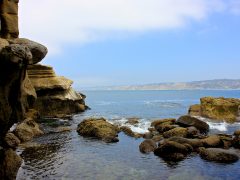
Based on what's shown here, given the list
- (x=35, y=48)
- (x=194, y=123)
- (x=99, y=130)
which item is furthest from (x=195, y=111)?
(x=35, y=48)

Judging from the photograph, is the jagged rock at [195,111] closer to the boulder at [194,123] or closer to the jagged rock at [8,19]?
the boulder at [194,123]

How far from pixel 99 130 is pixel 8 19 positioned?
1860 cm

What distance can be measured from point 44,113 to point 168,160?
4171 centimetres

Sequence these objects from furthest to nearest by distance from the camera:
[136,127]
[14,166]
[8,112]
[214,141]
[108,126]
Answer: [136,127] → [108,126] → [214,141] → [14,166] → [8,112]

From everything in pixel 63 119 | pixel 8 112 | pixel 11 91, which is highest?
pixel 11 91

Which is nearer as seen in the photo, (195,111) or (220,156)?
(220,156)

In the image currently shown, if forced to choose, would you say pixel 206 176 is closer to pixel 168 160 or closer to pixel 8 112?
pixel 168 160

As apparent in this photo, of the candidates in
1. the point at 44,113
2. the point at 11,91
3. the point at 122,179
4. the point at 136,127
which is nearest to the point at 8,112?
the point at 11,91

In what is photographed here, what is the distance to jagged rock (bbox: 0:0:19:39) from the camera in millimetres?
32094

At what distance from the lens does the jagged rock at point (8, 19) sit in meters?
32.1

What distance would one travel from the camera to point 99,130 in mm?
44531

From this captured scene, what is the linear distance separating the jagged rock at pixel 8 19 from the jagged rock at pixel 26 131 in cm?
1380

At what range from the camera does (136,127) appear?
177 ft

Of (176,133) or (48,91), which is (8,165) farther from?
(48,91)
